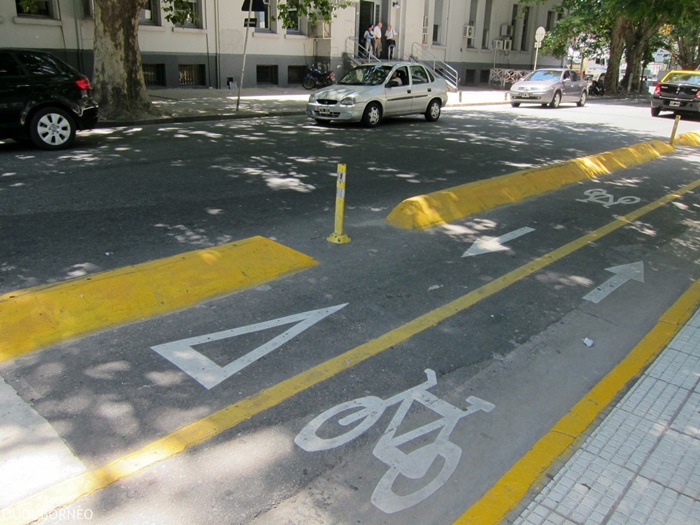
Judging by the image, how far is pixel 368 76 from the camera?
1617 cm

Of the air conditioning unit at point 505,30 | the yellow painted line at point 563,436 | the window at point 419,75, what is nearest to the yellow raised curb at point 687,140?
the window at point 419,75

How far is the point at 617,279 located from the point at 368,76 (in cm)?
1163

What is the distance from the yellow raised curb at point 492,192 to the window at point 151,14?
1705cm

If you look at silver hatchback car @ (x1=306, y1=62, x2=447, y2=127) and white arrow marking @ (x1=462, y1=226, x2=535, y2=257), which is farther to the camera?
silver hatchback car @ (x1=306, y1=62, x2=447, y2=127)

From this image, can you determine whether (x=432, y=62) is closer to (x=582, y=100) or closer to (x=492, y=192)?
(x=582, y=100)

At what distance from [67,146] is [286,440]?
9639 millimetres

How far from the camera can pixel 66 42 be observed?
19312 mm

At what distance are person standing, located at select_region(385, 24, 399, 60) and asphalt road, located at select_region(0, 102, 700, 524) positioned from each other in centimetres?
2120

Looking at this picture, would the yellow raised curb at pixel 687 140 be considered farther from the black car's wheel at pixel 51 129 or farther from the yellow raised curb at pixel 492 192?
the black car's wheel at pixel 51 129

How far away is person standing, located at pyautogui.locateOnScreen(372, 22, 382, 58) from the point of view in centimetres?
2844

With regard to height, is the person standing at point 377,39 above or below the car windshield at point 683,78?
above

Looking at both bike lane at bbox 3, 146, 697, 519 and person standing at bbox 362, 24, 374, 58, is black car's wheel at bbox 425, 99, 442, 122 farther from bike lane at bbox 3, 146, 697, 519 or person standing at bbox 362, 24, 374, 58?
bike lane at bbox 3, 146, 697, 519

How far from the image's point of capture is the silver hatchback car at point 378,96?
15227mm

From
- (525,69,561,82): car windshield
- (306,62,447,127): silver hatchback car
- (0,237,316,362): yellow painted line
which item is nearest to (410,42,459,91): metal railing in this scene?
(525,69,561,82): car windshield
